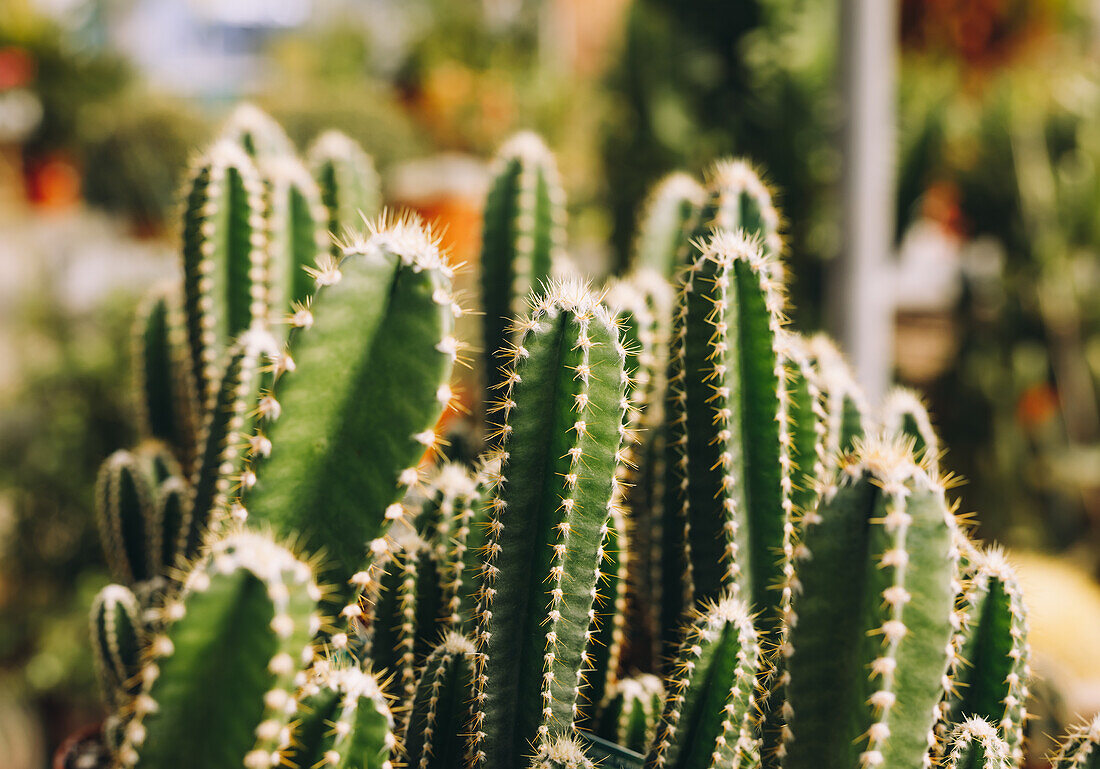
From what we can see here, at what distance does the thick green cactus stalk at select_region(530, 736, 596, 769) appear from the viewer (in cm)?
74

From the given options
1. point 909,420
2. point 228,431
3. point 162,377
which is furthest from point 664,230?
point 162,377

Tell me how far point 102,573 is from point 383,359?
2976 mm

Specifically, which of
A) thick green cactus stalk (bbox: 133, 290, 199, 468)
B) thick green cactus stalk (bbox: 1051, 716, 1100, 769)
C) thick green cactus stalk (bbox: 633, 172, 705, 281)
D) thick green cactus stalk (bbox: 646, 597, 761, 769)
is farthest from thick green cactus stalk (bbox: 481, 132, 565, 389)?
thick green cactus stalk (bbox: 1051, 716, 1100, 769)

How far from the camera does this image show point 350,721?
2.27 feet

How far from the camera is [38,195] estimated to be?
4.87 meters

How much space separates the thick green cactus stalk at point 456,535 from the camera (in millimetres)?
929

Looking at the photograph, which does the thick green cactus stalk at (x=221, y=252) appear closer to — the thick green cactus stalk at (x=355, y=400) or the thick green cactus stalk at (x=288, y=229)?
the thick green cactus stalk at (x=288, y=229)

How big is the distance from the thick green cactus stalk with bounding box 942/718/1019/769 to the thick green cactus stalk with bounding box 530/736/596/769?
0.33 metres

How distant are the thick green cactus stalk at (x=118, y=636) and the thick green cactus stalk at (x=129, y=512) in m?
0.15

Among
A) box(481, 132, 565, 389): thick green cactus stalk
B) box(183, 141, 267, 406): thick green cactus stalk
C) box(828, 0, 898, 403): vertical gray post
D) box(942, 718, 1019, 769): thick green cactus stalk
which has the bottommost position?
box(942, 718, 1019, 769): thick green cactus stalk

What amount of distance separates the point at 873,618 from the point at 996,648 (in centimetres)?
26

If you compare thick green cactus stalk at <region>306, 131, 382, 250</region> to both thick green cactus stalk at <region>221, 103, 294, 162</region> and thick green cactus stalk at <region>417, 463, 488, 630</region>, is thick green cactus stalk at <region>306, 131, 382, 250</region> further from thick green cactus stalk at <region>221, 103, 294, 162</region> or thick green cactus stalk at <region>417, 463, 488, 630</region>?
thick green cactus stalk at <region>417, 463, 488, 630</region>

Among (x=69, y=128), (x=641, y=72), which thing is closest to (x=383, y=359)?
(x=641, y=72)

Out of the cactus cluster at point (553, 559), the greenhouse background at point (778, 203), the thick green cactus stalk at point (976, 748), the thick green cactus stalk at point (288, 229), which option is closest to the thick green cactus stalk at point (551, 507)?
the cactus cluster at point (553, 559)
